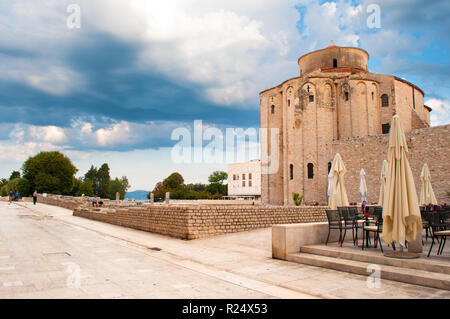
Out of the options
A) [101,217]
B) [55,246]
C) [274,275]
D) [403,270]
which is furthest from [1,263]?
[101,217]

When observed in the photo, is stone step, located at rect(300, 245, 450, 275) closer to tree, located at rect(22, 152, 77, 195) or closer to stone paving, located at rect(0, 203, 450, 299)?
stone paving, located at rect(0, 203, 450, 299)

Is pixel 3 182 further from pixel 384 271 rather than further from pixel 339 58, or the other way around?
pixel 384 271

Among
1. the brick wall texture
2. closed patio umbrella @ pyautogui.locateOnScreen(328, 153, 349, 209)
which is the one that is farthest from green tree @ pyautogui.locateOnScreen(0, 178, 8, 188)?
closed patio umbrella @ pyautogui.locateOnScreen(328, 153, 349, 209)

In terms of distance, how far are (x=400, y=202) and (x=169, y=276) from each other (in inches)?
192

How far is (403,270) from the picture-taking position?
19.2 feet

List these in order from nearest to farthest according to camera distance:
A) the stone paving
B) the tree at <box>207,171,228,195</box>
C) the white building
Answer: the stone paving < the white building < the tree at <box>207,171,228,195</box>

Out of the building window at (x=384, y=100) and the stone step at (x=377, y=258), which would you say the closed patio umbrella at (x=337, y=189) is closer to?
the stone step at (x=377, y=258)

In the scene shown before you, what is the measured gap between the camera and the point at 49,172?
67.1 metres

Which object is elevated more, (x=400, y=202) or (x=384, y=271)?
(x=400, y=202)

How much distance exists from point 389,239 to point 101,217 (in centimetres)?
2000

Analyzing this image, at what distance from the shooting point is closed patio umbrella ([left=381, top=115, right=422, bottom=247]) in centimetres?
640

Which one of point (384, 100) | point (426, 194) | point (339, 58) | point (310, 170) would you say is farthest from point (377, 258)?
point (339, 58)

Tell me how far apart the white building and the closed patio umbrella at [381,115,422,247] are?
312 feet
